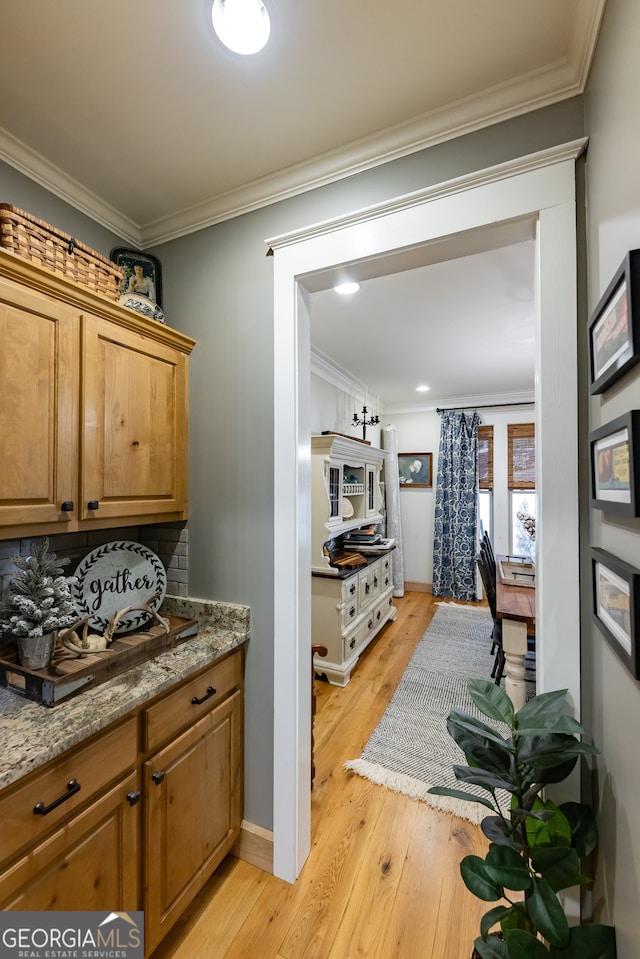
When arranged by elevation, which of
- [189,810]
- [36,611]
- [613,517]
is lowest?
[189,810]

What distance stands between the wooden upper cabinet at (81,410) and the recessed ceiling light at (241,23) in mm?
800

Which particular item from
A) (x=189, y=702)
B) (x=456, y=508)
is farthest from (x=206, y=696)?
(x=456, y=508)

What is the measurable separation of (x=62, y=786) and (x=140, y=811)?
12.7 inches

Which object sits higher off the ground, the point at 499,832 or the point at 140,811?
the point at 499,832

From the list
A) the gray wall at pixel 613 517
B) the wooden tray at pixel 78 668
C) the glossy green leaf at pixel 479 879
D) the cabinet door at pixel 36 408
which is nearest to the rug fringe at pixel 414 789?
the gray wall at pixel 613 517

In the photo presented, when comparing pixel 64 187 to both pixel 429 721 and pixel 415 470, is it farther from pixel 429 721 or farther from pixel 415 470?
pixel 415 470

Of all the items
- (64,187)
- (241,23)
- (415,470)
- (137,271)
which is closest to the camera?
(241,23)

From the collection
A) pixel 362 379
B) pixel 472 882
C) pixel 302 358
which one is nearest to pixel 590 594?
pixel 472 882

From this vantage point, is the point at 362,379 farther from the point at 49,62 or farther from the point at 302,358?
the point at 49,62

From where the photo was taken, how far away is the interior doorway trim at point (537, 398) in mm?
1088

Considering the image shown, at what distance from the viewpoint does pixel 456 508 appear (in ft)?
17.2

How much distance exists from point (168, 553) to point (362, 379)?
10.9 feet

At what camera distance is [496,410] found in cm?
515

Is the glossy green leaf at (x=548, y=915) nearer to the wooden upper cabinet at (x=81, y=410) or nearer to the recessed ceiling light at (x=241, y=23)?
the wooden upper cabinet at (x=81, y=410)
